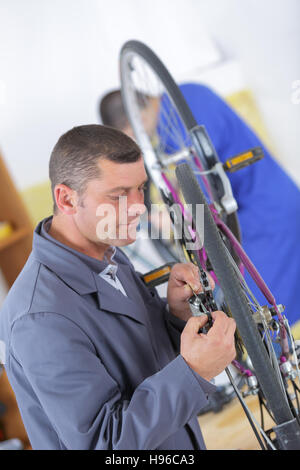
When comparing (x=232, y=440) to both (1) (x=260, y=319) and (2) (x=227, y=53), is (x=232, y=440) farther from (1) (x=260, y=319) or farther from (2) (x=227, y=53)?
(2) (x=227, y=53)

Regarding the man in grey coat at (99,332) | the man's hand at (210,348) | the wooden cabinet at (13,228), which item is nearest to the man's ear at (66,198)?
the man in grey coat at (99,332)

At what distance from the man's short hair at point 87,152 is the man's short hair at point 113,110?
93 cm

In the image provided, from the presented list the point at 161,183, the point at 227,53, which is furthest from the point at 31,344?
the point at 227,53

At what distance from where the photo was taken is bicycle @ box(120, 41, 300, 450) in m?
0.69

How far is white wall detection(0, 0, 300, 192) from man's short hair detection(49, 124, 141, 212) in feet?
5.32

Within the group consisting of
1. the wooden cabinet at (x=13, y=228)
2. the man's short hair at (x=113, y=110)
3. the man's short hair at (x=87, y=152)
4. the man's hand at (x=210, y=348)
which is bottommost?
the man's hand at (x=210, y=348)

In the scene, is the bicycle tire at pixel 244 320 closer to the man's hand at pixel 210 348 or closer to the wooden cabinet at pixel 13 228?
the man's hand at pixel 210 348

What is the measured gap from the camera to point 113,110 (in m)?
1.77

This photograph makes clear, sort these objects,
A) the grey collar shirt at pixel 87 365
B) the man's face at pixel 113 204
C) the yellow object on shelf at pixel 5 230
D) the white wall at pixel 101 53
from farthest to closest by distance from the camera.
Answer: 1. the white wall at pixel 101 53
2. the yellow object on shelf at pixel 5 230
3. the man's face at pixel 113 204
4. the grey collar shirt at pixel 87 365

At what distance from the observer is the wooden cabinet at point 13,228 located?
1673 mm

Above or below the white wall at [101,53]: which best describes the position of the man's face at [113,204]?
below

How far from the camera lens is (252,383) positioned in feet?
2.83

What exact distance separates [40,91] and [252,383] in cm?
199

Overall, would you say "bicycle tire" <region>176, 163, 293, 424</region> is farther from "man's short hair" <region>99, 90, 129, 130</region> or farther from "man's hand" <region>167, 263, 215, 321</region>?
"man's short hair" <region>99, 90, 129, 130</region>
